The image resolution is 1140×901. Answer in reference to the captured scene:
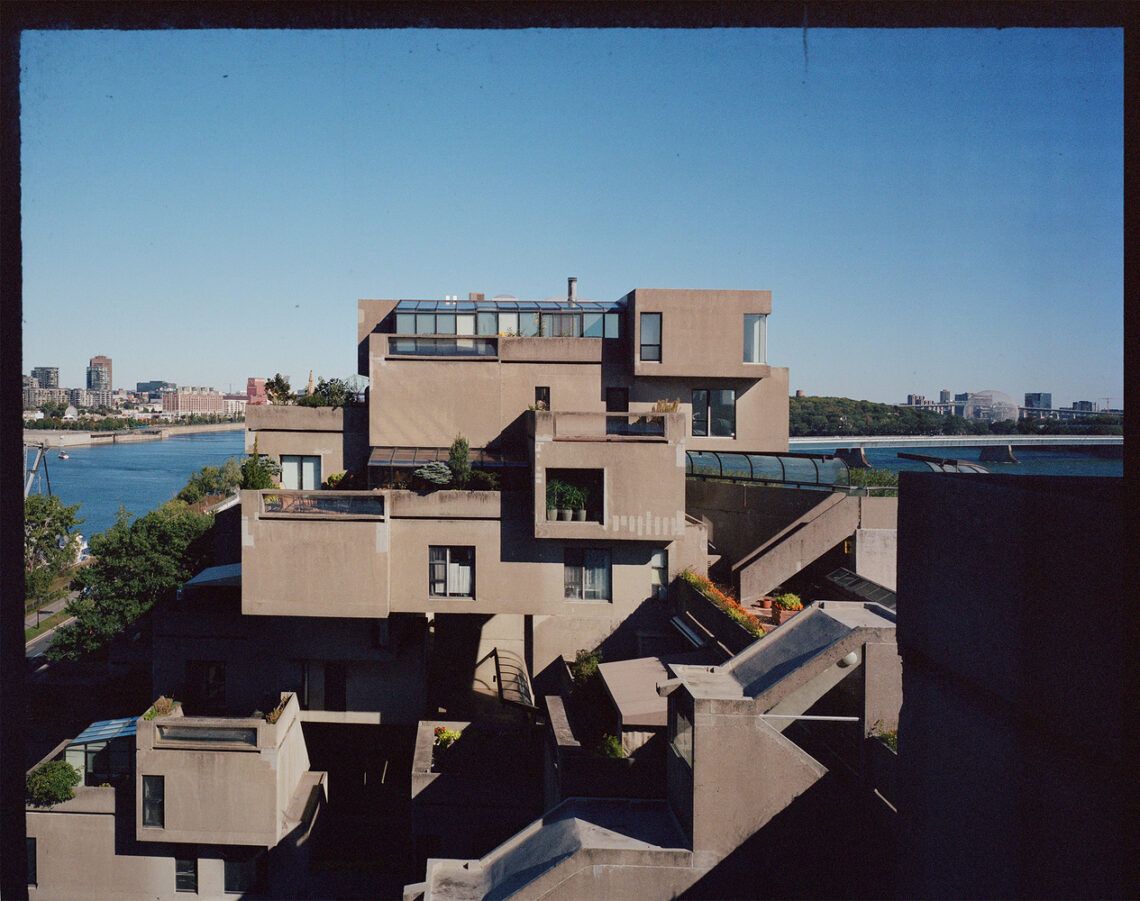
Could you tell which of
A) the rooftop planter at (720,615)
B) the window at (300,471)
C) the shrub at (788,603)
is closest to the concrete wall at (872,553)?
the shrub at (788,603)

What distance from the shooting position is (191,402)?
258ft

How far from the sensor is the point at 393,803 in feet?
53.9

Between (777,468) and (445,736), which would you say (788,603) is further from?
(445,736)

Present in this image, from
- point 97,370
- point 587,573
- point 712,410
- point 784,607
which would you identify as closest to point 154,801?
point 587,573

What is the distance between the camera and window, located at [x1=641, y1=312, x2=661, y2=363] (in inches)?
696

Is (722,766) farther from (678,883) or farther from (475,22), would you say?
(475,22)

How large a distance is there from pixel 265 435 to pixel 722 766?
1543 cm

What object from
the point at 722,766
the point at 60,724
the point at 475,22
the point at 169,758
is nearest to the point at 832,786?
the point at 722,766

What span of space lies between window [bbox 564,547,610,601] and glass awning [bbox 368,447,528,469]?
2536 mm

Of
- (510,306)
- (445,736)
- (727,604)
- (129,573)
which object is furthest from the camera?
(129,573)

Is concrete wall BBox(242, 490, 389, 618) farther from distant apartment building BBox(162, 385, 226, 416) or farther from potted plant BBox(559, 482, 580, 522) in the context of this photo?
distant apartment building BBox(162, 385, 226, 416)

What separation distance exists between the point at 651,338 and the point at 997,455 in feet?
48.0

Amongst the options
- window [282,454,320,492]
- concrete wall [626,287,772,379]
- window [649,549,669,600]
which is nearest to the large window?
concrete wall [626,287,772,379]

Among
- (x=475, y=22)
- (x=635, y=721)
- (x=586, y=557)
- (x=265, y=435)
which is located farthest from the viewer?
(x=265, y=435)
